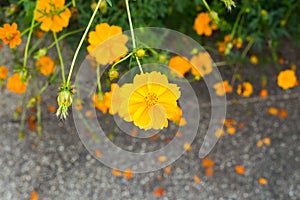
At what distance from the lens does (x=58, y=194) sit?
56.9 inches

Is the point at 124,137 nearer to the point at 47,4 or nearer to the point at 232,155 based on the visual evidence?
the point at 232,155

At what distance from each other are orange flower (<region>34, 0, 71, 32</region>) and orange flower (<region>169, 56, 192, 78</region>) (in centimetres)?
34

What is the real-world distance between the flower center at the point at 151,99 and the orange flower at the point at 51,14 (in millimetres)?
336

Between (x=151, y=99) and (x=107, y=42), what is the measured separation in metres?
0.27

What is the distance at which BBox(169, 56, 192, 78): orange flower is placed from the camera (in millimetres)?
1424

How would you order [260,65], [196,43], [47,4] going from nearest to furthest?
[47,4] → [196,43] → [260,65]

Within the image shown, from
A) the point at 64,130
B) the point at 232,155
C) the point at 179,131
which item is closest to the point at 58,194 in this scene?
the point at 64,130

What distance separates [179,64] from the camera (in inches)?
56.5

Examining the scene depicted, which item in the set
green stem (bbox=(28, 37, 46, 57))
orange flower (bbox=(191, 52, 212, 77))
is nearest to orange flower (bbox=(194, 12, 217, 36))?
Answer: orange flower (bbox=(191, 52, 212, 77))

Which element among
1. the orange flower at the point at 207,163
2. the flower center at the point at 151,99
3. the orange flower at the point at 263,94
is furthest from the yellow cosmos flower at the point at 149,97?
the orange flower at the point at 263,94

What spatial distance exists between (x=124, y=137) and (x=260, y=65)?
45 cm

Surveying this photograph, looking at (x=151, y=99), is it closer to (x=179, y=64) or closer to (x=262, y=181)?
(x=179, y=64)

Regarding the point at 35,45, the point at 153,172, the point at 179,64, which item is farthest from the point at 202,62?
the point at 35,45

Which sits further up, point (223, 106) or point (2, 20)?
point (2, 20)
